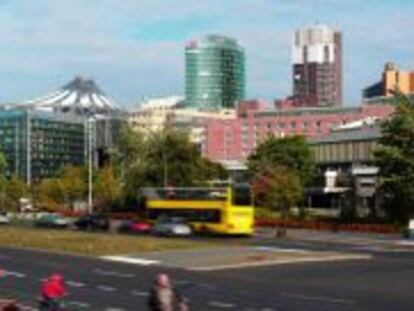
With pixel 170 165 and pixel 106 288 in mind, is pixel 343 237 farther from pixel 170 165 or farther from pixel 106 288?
pixel 106 288

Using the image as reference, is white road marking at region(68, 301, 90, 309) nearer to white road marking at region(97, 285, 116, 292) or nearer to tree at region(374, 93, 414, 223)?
white road marking at region(97, 285, 116, 292)

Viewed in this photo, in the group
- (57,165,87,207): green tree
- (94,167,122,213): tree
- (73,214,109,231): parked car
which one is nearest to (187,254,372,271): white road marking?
(73,214,109,231): parked car

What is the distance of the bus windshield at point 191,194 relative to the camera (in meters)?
79.2

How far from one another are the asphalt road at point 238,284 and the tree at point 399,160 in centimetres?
3459

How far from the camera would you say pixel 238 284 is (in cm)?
4034

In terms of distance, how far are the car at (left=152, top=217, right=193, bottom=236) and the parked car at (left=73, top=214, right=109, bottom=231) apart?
12203mm

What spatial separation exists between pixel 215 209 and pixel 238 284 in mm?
38856

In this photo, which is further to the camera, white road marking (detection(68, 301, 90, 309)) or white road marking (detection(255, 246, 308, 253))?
white road marking (detection(255, 246, 308, 253))

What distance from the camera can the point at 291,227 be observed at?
10031 centimetres

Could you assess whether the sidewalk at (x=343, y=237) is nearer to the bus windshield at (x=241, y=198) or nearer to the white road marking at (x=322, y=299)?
the bus windshield at (x=241, y=198)

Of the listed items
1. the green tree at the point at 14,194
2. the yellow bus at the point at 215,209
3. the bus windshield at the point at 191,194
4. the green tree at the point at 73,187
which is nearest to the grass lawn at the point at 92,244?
the yellow bus at the point at 215,209

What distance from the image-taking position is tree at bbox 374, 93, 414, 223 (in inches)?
3612

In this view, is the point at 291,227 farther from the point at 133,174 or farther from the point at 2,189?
the point at 2,189

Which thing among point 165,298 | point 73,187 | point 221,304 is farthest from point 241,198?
point 73,187
